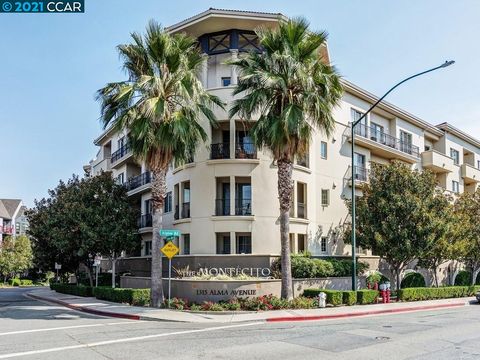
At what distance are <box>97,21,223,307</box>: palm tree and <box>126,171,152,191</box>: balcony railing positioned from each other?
14143mm

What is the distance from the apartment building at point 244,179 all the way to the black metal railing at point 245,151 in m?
0.06

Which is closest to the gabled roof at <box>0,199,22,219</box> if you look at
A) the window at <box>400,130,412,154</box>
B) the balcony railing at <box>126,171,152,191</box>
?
the balcony railing at <box>126,171,152,191</box>

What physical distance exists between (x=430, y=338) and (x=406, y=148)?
29.4 m

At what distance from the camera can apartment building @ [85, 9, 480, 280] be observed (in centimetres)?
2841

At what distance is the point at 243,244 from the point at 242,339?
49.7 ft

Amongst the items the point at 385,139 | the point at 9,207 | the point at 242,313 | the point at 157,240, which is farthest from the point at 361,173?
the point at 9,207

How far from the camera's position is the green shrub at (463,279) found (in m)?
41.2

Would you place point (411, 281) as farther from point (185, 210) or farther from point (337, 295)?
point (185, 210)

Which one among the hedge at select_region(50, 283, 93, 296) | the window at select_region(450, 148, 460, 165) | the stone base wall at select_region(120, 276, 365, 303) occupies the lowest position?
the hedge at select_region(50, 283, 93, 296)

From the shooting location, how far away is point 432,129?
1802 inches

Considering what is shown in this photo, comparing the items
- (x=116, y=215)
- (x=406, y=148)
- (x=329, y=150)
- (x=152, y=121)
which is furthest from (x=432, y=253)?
(x=116, y=215)

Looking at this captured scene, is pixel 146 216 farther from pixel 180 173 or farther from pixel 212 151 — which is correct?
pixel 212 151

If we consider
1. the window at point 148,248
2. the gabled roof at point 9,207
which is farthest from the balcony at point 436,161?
the gabled roof at point 9,207

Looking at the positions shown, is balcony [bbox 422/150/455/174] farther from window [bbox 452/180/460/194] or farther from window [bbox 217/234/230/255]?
window [bbox 217/234/230/255]
